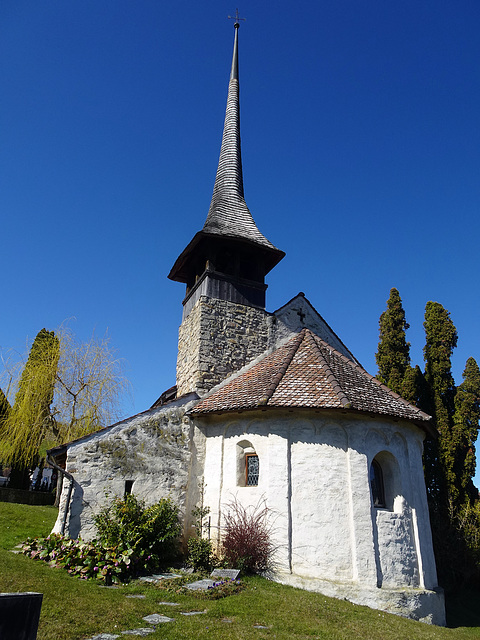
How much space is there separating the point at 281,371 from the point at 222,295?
13.3 feet

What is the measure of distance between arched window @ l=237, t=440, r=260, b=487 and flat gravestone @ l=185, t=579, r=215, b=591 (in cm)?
256

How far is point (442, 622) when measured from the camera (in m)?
10.3

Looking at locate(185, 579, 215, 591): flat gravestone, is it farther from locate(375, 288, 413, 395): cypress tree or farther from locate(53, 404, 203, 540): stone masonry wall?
locate(375, 288, 413, 395): cypress tree

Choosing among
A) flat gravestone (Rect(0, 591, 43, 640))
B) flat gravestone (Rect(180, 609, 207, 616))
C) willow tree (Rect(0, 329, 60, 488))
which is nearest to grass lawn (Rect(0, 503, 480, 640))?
flat gravestone (Rect(180, 609, 207, 616))

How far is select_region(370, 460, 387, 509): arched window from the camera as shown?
34.9ft

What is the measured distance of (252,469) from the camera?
11016 mm

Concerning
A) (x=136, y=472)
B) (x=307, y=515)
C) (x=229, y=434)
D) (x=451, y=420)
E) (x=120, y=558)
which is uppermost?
(x=451, y=420)

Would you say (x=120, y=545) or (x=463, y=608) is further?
(x=463, y=608)

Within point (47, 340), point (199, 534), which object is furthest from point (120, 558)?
point (47, 340)

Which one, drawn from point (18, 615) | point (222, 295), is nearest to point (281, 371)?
point (222, 295)

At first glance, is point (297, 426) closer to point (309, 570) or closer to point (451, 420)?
point (309, 570)

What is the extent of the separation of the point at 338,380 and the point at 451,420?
7.48 metres

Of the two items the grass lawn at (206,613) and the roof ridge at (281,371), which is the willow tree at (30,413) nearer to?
the grass lawn at (206,613)

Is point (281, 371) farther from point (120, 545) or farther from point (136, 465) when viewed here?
point (120, 545)
